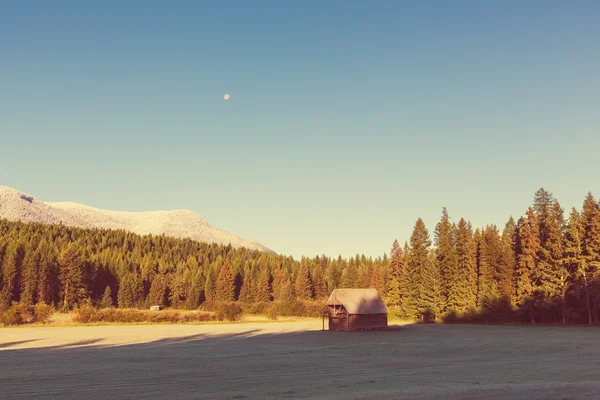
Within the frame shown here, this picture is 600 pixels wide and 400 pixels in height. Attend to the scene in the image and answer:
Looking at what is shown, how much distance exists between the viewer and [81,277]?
12225 cm

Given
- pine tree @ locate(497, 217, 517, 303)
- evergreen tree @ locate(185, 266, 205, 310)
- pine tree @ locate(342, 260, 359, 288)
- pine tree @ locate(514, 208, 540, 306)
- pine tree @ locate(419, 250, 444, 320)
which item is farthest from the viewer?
evergreen tree @ locate(185, 266, 205, 310)

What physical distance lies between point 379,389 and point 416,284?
234ft

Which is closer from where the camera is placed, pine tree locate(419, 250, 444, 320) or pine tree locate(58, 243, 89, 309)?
pine tree locate(419, 250, 444, 320)

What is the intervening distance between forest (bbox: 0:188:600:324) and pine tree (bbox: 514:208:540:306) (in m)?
0.15

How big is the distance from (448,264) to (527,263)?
46.1ft

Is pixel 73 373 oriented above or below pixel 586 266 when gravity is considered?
below

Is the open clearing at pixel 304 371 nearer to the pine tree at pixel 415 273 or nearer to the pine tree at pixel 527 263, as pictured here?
the pine tree at pixel 527 263

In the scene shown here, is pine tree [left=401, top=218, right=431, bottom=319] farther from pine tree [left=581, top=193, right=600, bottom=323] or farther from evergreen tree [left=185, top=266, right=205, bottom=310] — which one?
evergreen tree [left=185, top=266, right=205, bottom=310]

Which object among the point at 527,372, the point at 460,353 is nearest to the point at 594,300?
the point at 460,353

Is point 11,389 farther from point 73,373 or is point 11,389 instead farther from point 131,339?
point 131,339

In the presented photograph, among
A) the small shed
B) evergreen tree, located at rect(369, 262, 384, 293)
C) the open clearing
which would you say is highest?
evergreen tree, located at rect(369, 262, 384, 293)

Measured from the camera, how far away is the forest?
226ft

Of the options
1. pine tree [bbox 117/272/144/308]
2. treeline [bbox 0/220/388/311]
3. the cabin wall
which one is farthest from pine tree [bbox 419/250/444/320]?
pine tree [bbox 117/272/144/308]

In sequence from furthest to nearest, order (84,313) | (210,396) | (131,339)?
(84,313), (131,339), (210,396)
